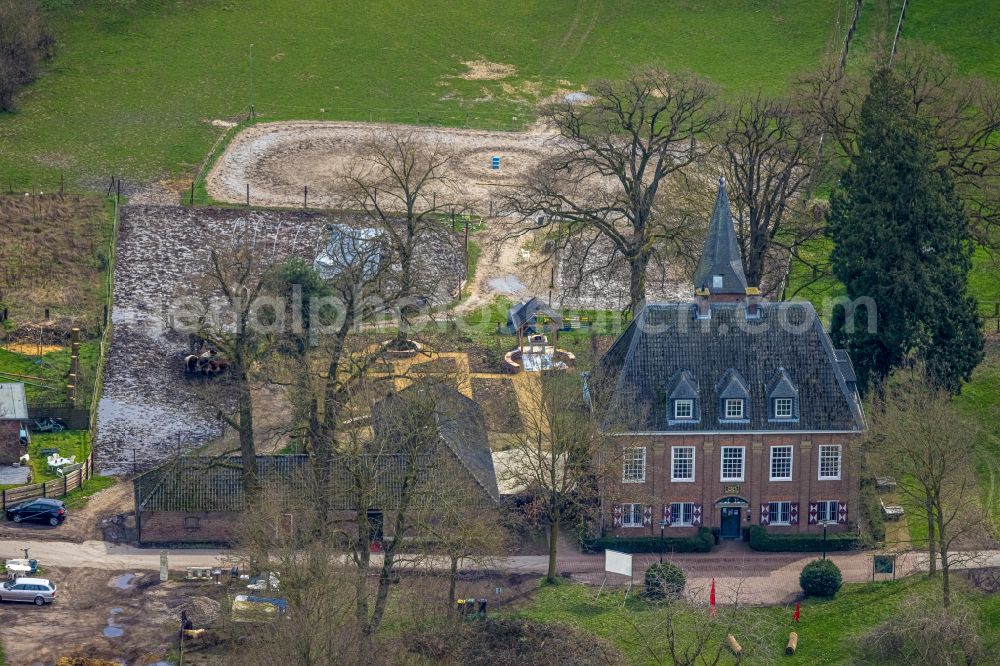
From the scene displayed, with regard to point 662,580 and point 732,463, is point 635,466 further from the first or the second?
point 662,580

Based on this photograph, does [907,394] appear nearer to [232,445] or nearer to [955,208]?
[955,208]

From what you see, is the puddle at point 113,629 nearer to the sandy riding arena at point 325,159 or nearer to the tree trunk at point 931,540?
the tree trunk at point 931,540

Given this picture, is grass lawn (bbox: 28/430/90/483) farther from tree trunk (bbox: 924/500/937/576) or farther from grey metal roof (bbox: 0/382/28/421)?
tree trunk (bbox: 924/500/937/576)

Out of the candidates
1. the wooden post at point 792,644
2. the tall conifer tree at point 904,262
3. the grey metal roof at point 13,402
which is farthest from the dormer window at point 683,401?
the grey metal roof at point 13,402

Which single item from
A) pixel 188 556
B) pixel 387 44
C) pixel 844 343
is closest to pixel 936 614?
pixel 844 343

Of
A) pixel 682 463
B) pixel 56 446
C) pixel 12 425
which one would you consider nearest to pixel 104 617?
pixel 12 425

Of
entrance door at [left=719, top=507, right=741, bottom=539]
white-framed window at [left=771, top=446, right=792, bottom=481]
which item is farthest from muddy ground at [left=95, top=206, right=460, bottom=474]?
white-framed window at [left=771, top=446, right=792, bottom=481]
